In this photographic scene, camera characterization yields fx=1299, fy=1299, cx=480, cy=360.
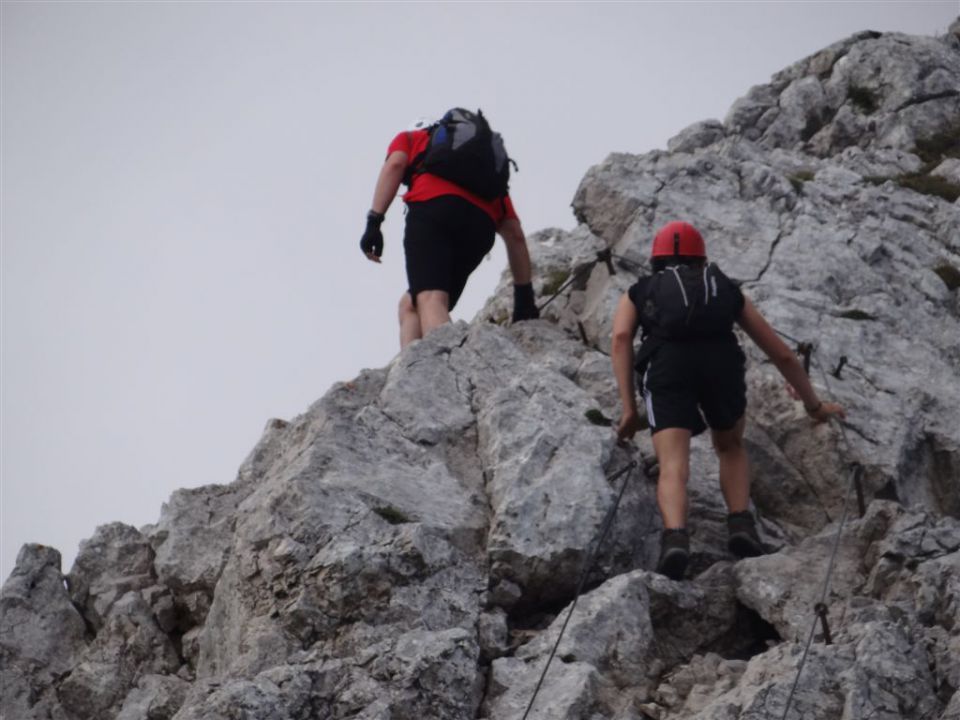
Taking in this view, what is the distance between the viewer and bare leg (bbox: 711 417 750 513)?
10.7m

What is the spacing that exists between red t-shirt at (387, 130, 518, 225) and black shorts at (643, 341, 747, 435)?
3.39m

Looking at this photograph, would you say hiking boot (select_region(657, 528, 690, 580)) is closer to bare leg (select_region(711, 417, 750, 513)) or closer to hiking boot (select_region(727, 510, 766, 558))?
hiking boot (select_region(727, 510, 766, 558))

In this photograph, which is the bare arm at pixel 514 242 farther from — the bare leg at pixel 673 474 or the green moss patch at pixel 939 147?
the green moss patch at pixel 939 147

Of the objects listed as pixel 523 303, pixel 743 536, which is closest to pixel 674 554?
pixel 743 536

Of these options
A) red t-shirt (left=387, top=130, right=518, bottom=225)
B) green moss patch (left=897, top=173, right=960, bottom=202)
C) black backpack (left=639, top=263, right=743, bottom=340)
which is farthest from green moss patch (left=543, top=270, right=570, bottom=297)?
green moss patch (left=897, top=173, right=960, bottom=202)

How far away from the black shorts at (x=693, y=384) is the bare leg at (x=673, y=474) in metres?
0.10

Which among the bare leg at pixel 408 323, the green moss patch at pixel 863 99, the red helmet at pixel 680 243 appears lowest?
the red helmet at pixel 680 243

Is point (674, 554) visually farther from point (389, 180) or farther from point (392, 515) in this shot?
point (389, 180)

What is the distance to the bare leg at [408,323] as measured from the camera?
43.3 feet

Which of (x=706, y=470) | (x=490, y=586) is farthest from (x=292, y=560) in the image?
(x=706, y=470)

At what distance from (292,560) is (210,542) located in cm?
193

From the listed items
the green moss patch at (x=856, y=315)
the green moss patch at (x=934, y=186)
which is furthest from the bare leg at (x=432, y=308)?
the green moss patch at (x=934, y=186)

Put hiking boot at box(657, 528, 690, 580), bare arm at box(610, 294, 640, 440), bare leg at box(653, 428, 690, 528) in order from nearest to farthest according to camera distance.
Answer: hiking boot at box(657, 528, 690, 580), bare leg at box(653, 428, 690, 528), bare arm at box(610, 294, 640, 440)

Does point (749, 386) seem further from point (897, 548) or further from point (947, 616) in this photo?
point (947, 616)
